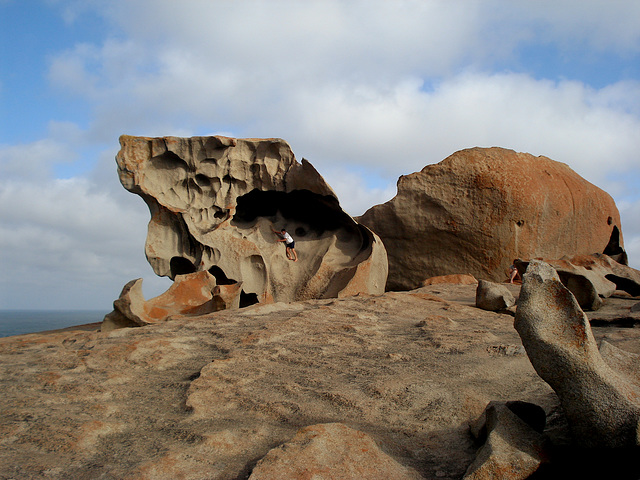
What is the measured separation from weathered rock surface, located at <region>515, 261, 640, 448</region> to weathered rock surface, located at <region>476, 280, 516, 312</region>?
2991 mm

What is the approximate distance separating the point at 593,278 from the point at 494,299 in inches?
61.0

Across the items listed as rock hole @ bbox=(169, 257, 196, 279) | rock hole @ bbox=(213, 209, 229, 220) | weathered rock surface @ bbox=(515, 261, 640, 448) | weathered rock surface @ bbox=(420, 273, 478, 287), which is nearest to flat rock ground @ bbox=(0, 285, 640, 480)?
weathered rock surface @ bbox=(515, 261, 640, 448)

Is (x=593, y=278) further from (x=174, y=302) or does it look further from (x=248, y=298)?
(x=174, y=302)

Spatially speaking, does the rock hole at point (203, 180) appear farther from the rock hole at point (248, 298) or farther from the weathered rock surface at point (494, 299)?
the weathered rock surface at point (494, 299)

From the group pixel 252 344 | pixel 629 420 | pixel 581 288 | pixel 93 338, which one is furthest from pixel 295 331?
pixel 581 288

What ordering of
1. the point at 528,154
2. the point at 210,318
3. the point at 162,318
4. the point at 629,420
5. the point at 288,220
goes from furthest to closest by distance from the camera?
the point at 528,154
the point at 288,220
the point at 162,318
the point at 210,318
the point at 629,420

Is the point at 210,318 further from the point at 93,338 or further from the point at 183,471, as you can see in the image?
the point at 183,471

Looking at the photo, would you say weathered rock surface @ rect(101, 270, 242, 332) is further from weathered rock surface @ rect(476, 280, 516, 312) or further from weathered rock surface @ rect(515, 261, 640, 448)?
weathered rock surface @ rect(515, 261, 640, 448)

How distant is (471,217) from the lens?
8164mm

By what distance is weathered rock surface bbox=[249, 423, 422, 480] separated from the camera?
5.23 feet

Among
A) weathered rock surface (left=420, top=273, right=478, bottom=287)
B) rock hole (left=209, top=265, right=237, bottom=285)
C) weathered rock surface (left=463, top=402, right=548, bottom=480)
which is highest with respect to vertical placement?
rock hole (left=209, top=265, right=237, bottom=285)

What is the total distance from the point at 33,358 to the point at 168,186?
3.83 m

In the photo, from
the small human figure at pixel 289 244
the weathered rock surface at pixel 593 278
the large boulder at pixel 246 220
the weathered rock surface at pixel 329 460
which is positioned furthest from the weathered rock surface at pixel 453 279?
the weathered rock surface at pixel 329 460

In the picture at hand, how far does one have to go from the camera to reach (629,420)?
1.57 metres
